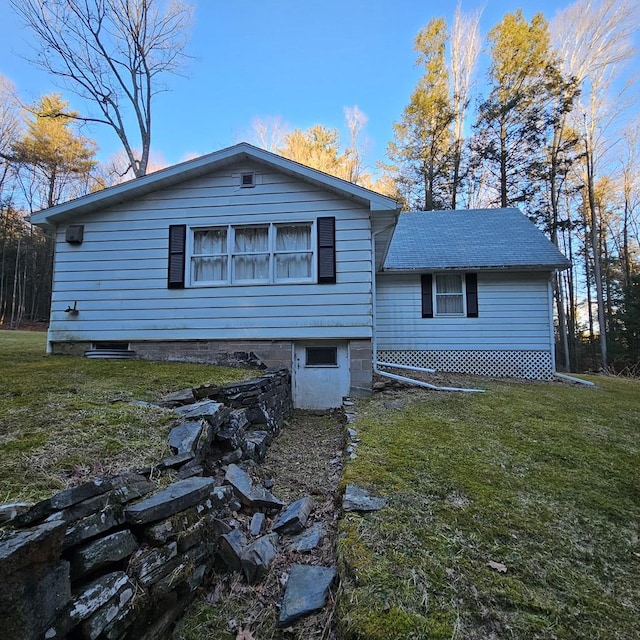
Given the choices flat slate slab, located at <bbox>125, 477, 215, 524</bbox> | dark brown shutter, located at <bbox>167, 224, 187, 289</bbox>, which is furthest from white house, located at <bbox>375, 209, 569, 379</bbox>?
flat slate slab, located at <bbox>125, 477, 215, 524</bbox>

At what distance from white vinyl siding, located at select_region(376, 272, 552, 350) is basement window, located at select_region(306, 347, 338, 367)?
3656 millimetres

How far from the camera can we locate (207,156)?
692 cm

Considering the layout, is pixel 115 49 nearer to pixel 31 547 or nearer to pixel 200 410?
pixel 200 410

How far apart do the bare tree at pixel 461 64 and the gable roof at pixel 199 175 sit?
46.5 feet

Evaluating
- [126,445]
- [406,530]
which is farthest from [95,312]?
[406,530]

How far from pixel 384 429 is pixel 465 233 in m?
9.11

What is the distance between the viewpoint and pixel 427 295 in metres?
10.1

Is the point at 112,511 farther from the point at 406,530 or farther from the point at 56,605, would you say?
the point at 406,530

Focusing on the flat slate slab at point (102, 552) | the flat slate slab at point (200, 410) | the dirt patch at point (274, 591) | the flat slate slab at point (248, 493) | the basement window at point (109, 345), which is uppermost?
the basement window at point (109, 345)

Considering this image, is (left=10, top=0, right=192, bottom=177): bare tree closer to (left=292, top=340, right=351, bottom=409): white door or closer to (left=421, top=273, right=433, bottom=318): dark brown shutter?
(left=421, top=273, right=433, bottom=318): dark brown shutter

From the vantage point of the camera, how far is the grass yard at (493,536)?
1630 mm

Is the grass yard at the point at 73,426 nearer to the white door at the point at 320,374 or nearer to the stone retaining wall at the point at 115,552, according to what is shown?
the stone retaining wall at the point at 115,552

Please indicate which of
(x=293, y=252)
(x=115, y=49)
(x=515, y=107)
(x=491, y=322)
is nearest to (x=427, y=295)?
(x=491, y=322)

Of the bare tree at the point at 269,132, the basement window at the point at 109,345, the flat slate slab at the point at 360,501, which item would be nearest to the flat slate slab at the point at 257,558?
the flat slate slab at the point at 360,501
